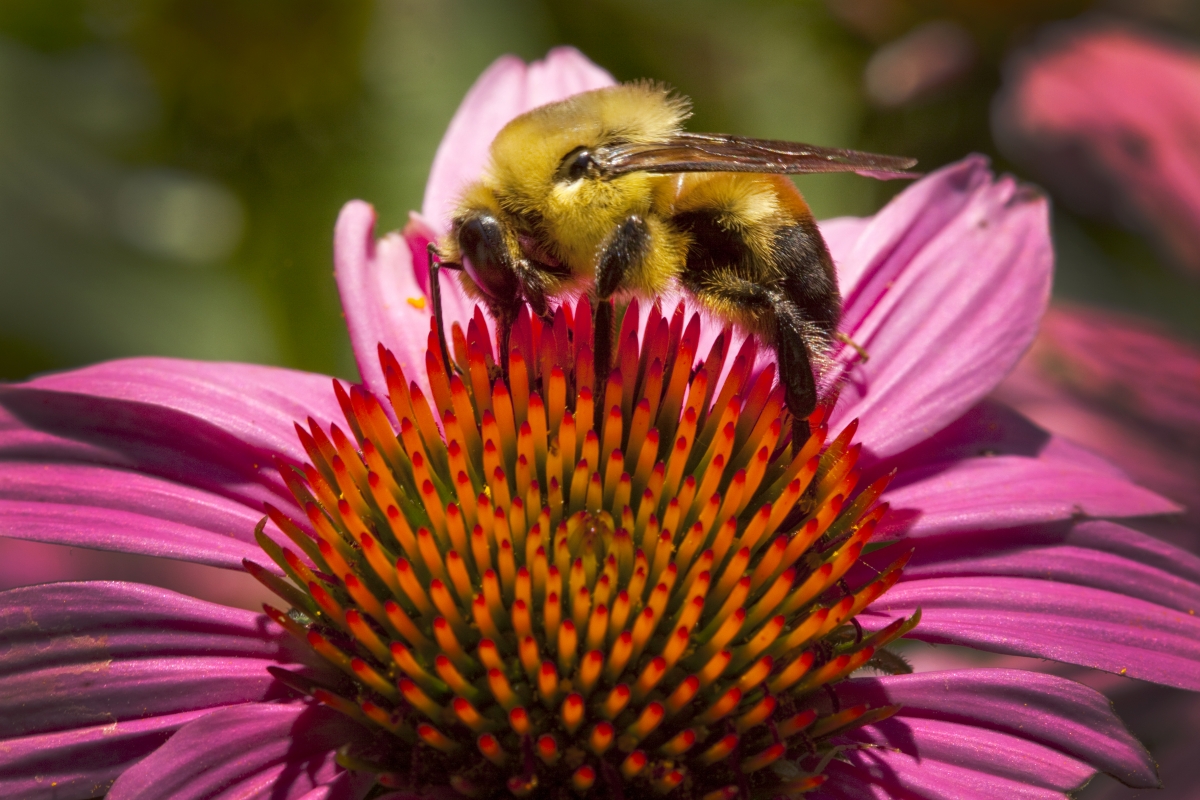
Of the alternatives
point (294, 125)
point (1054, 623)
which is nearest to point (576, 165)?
point (1054, 623)

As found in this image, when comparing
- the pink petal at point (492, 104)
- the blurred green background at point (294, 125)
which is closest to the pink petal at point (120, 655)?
the pink petal at point (492, 104)

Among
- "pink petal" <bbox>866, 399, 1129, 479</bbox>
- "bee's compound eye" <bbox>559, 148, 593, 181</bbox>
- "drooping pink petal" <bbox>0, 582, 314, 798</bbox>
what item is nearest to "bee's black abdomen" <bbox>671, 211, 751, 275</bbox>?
"bee's compound eye" <bbox>559, 148, 593, 181</bbox>

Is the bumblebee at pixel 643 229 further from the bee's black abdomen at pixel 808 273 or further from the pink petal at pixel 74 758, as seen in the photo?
the pink petal at pixel 74 758

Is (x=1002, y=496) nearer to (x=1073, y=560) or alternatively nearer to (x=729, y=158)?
(x=1073, y=560)

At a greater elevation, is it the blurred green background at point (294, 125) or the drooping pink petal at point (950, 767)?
the blurred green background at point (294, 125)

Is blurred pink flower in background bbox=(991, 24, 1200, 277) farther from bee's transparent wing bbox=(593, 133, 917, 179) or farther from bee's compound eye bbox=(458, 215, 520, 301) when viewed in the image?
bee's compound eye bbox=(458, 215, 520, 301)

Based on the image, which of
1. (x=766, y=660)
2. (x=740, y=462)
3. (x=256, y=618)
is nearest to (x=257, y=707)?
(x=256, y=618)

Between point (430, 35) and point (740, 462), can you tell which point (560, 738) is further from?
point (430, 35)

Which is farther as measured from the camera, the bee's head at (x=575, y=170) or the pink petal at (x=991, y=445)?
the pink petal at (x=991, y=445)
